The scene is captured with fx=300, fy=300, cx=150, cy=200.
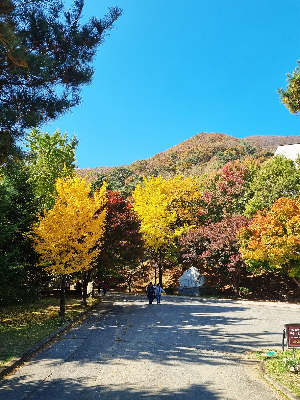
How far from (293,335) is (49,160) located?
2727cm

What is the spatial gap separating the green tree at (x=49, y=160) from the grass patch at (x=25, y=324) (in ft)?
33.7

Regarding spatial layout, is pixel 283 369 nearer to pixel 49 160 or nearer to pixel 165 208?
pixel 165 208

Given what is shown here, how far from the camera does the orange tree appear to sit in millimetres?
21083

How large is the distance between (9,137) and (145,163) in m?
89.0

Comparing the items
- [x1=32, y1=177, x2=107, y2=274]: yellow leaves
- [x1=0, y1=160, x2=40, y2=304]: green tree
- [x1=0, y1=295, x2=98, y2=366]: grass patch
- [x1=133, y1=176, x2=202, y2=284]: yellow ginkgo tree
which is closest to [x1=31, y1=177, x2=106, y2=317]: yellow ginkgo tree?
[x1=32, y1=177, x2=107, y2=274]: yellow leaves

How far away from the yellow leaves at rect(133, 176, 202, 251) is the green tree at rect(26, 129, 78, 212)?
8017 millimetres

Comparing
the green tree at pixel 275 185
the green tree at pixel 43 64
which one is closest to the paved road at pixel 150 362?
the green tree at pixel 43 64

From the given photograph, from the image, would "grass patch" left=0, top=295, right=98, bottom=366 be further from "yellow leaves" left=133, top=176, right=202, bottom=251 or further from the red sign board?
"yellow leaves" left=133, top=176, right=202, bottom=251

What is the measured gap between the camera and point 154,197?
30250 mm

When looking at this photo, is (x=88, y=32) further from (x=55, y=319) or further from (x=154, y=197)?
(x=154, y=197)

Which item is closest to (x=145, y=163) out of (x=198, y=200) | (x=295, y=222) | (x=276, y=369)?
(x=198, y=200)

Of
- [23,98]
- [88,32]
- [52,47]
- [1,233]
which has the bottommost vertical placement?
[1,233]

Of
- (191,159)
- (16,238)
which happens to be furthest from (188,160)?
(16,238)

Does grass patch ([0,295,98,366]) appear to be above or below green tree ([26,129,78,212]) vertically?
below
